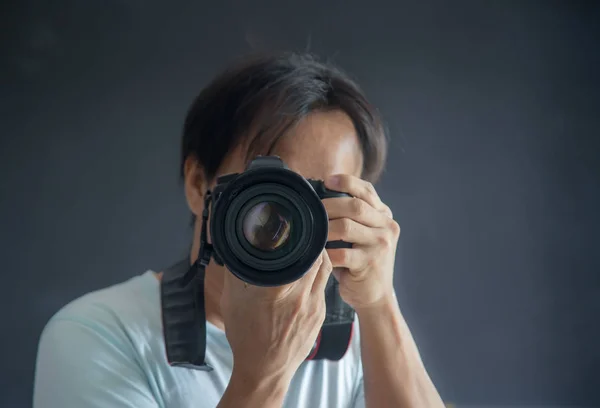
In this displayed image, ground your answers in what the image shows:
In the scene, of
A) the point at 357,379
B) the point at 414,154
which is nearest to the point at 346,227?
the point at 357,379

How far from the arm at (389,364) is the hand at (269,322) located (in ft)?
0.47

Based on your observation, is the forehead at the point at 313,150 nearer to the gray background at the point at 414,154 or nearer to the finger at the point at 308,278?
the finger at the point at 308,278

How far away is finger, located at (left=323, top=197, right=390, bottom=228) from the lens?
→ 597 mm

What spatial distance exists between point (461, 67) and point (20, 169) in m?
0.96

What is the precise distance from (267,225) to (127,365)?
20 centimetres

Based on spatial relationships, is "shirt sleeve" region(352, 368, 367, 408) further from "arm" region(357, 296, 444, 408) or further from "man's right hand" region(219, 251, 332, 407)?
"man's right hand" region(219, 251, 332, 407)

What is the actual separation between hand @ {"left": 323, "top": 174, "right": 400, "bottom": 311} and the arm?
19 millimetres

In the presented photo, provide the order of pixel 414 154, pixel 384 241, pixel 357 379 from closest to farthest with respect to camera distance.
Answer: pixel 384 241 → pixel 357 379 → pixel 414 154

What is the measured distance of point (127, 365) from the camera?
0.57m

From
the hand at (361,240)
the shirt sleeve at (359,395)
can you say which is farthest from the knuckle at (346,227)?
the shirt sleeve at (359,395)

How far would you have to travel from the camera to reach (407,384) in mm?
640

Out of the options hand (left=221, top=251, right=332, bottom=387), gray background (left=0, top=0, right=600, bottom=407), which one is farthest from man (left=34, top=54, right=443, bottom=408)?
gray background (left=0, top=0, right=600, bottom=407)

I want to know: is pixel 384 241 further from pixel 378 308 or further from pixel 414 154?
pixel 414 154

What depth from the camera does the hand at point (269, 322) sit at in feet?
1.70
